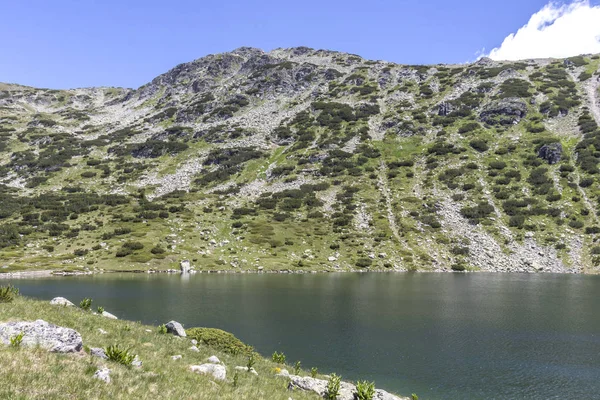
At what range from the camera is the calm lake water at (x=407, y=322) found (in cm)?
2397

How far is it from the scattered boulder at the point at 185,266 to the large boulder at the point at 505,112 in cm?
13058

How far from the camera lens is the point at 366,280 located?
6794 cm

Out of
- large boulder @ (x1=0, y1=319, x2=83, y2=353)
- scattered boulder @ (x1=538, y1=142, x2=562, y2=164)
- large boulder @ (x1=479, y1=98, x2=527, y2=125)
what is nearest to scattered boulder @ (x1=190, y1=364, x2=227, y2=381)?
large boulder @ (x1=0, y1=319, x2=83, y2=353)

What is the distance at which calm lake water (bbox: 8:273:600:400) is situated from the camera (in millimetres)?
23969

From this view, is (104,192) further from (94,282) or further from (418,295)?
(418,295)

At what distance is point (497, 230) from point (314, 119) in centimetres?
10088

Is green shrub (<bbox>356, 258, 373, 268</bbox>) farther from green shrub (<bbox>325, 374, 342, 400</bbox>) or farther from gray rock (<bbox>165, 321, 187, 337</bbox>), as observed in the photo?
green shrub (<bbox>325, 374, 342, 400</bbox>)

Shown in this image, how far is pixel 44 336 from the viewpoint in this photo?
1154cm

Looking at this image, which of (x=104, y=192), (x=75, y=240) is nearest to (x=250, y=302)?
(x=75, y=240)

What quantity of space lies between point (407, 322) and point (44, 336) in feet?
108

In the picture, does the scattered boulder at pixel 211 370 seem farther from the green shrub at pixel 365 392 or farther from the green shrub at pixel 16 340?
the green shrub at pixel 16 340

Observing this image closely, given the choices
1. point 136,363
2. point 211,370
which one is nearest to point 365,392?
point 211,370

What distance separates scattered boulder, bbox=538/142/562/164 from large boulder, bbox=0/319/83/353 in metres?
139

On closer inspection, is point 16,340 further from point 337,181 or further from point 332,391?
point 337,181
